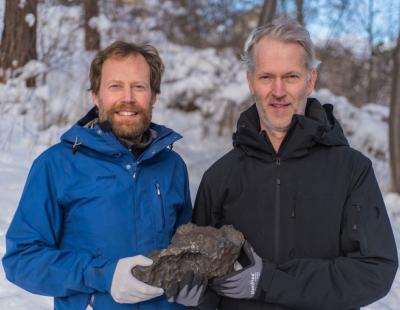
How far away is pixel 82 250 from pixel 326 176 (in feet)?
3.32

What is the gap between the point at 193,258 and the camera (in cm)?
229

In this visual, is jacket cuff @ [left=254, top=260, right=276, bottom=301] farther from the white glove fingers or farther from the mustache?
the mustache

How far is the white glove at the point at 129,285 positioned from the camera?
7.24ft

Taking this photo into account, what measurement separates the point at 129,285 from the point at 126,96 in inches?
33.0

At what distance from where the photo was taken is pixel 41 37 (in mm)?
8797

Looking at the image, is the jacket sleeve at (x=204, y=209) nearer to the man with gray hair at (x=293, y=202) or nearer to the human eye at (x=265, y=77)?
the man with gray hair at (x=293, y=202)

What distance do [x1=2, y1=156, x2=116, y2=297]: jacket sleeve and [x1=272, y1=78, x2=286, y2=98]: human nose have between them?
0.93m

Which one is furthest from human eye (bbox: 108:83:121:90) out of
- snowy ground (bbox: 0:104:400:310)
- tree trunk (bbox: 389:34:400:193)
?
tree trunk (bbox: 389:34:400:193)

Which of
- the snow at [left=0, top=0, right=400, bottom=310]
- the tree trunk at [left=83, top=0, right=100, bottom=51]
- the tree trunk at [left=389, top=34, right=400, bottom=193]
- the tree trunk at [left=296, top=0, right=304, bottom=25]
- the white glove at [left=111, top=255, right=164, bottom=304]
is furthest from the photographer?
the tree trunk at [left=296, top=0, right=304, bottom=25]

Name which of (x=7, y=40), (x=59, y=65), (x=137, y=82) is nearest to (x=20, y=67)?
(x=7, y=40)

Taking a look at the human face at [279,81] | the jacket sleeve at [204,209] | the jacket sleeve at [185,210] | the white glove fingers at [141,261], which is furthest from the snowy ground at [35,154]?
the human face at [279,81]

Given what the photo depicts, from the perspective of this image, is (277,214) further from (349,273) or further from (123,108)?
(123,108)

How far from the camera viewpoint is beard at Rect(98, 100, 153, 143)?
261 centimetres

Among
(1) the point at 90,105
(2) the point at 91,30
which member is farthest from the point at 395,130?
(2) the point at 91,30
